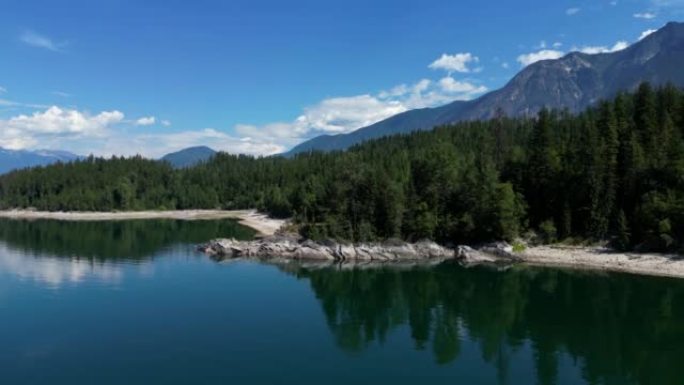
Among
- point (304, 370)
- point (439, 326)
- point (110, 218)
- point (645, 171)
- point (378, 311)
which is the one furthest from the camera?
point (110, 218)

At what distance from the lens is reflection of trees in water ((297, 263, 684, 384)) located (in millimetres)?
40906

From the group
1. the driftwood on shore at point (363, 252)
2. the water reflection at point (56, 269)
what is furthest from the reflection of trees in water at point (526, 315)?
the water reflection at point (56, 269)

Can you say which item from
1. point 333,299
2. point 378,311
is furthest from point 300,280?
point 378,311

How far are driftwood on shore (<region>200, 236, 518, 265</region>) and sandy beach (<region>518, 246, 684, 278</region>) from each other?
4.16 metres

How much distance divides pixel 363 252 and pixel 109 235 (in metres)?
64.1

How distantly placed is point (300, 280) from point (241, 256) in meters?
21.6

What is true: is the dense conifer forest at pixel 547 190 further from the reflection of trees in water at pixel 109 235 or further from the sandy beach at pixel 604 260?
the reflection of trees in water at pixel 109 235

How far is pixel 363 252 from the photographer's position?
87750 mm

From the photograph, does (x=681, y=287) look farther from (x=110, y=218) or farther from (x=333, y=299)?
(x=110, y=218)

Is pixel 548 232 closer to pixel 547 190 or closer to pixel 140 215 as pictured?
pixel 547 190

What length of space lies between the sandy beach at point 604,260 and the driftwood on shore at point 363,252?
→ 4.16 meters

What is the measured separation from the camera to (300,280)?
72.4m

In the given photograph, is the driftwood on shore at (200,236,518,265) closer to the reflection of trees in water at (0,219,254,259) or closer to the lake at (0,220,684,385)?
the lake at (0,220,684,385)

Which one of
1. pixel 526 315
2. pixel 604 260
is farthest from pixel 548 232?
pixel 526 315
